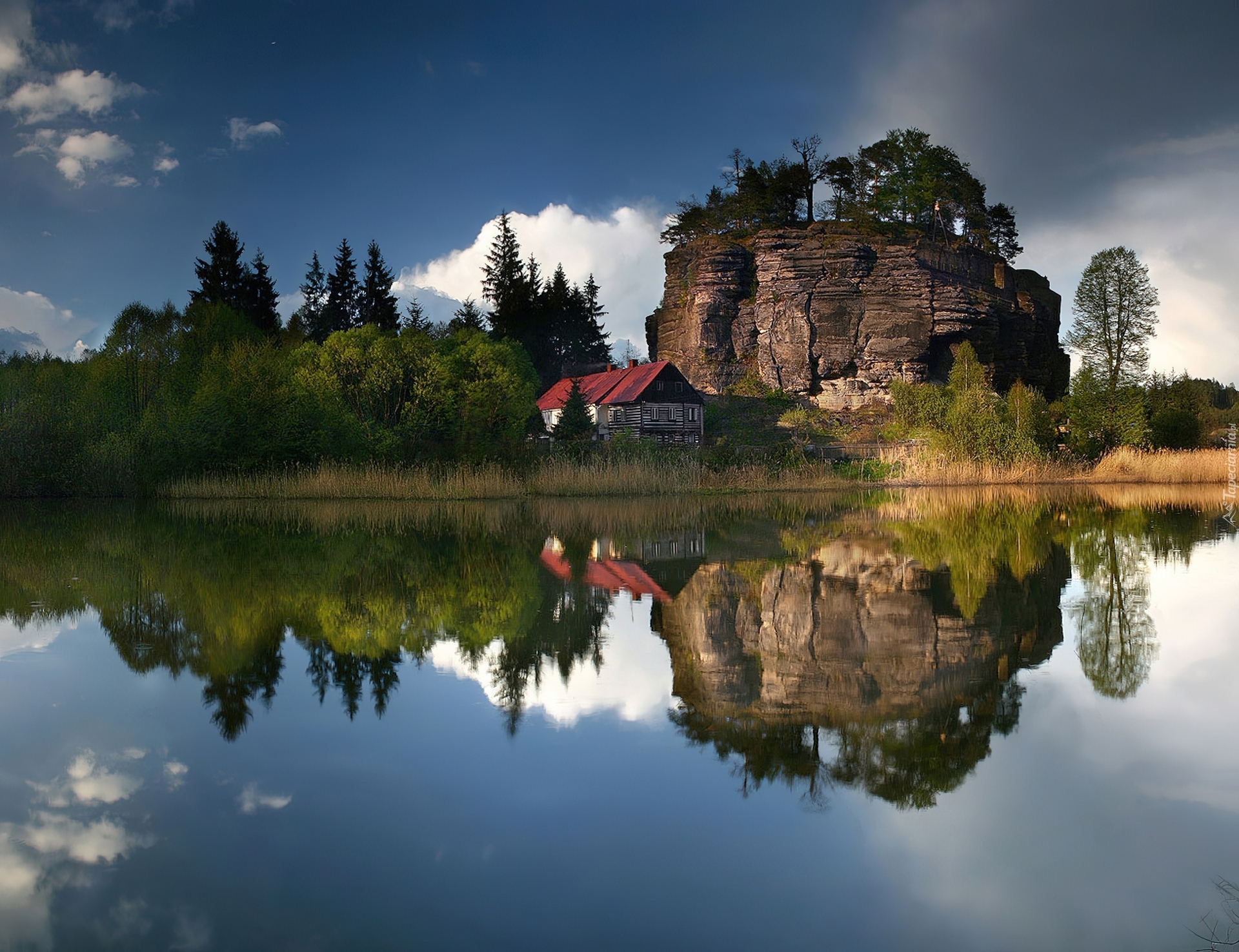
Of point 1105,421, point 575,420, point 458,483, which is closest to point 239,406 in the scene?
point 458,483

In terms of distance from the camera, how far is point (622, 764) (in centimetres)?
368

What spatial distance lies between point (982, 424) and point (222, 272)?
35.0 m

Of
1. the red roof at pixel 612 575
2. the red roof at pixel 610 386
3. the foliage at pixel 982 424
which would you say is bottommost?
the red roof at pixel 612 575

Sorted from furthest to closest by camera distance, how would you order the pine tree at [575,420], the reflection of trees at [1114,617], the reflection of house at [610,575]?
the pine tree at [575,420] < the reflection of house at [610,575] < the reflection of trees at [1114,617]

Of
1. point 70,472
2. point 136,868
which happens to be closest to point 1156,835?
point 136,868

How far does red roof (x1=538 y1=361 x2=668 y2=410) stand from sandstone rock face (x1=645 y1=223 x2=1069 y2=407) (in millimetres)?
4834

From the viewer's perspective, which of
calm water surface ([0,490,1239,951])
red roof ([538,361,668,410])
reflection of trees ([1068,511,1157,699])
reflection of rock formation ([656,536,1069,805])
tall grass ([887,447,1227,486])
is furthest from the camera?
red roof ([538,361,668,410])

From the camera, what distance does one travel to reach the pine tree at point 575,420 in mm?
32906

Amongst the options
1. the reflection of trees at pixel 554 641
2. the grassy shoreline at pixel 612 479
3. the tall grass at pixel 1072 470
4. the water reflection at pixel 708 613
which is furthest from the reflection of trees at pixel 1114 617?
the tall grass at pixel 1072 470

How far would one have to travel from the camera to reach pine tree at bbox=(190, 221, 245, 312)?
133 feet

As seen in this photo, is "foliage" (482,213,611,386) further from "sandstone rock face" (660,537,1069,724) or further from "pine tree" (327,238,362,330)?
"sandstone rock face" (660,537,1069,724)

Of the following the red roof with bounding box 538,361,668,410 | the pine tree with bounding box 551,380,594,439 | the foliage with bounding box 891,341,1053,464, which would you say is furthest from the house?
the foliage with bounding box 891,341,1053,464

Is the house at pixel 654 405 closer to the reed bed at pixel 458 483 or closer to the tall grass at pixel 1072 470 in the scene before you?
the tall grass at pixel 1072 470

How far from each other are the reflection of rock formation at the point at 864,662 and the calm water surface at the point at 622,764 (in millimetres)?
30
